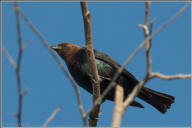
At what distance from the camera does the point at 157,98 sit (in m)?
6.04

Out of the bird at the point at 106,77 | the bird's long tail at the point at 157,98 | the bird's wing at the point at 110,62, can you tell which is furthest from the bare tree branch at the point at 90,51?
the bird's long tail at the point at 157,98

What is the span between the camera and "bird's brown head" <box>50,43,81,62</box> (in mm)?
6070

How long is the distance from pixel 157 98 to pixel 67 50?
1764 mm

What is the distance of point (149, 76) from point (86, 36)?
92.6 inches

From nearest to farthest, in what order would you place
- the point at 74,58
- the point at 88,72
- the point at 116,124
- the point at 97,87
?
1. the point at 116,124
2. the point at 97,87
3. the point at 88,72
4. the point at 74,58

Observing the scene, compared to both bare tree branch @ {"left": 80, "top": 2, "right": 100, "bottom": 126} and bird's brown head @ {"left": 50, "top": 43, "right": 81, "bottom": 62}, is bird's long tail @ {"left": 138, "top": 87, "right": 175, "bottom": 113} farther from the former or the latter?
bird's brown head @ {"left": 50, "top": 43, "right": 81, "bottom": 62}

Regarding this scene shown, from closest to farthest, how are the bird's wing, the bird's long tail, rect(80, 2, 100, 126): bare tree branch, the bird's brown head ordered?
rect(80, 2, 100, 126): bare tree branch < the bird's wing < the bird's long tail < the bird's brown head

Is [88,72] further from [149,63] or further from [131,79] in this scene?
[149,63]

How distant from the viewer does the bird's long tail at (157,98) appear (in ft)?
19.5

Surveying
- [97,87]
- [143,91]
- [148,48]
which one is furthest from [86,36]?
[148,48]

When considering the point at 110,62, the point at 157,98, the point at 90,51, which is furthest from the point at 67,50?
the point at 157,98

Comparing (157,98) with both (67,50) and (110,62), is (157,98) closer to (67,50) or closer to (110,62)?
(110,62)

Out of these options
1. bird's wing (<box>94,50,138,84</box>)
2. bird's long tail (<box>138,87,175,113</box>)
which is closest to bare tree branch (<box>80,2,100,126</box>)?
bird's wing (<box>94,50,138,84</box>)

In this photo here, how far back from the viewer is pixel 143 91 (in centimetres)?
591
